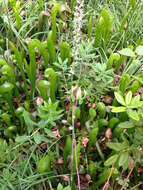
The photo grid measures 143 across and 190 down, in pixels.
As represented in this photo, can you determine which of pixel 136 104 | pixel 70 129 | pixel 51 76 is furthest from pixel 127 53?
pixel 70 129

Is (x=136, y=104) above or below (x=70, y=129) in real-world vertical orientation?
above

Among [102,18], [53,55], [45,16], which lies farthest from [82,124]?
[45,16]

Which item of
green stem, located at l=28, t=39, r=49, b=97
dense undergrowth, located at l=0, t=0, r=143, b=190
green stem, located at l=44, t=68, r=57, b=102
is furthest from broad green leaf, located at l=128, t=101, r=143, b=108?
green stem, located at l=28, t=39, r=49, b=97

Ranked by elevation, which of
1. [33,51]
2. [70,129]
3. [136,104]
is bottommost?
[70,129]

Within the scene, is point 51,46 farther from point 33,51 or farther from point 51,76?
point 51,76

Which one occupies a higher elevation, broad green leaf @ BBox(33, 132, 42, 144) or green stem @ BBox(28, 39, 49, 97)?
green stem @ BBox(28, 39, 49, 97)

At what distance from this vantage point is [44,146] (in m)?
1.51

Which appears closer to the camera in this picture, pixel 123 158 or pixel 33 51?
pixel 123 158

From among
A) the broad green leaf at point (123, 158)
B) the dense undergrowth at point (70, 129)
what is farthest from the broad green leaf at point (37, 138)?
the broad green leaf at point (123, 158)

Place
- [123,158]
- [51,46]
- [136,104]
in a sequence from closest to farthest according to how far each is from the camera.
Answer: [136,104]
[123,158]
[51,46]

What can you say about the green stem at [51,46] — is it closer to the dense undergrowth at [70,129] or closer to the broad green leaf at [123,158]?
the dense undergrowth at [70,129]

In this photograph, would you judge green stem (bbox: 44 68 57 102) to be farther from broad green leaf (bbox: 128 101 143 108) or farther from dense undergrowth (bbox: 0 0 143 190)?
broad green leaf (bbox: 128 101 143 108)

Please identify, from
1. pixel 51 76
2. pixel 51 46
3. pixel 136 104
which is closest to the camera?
pixel 136 104

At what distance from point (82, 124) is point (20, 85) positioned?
581 mm
